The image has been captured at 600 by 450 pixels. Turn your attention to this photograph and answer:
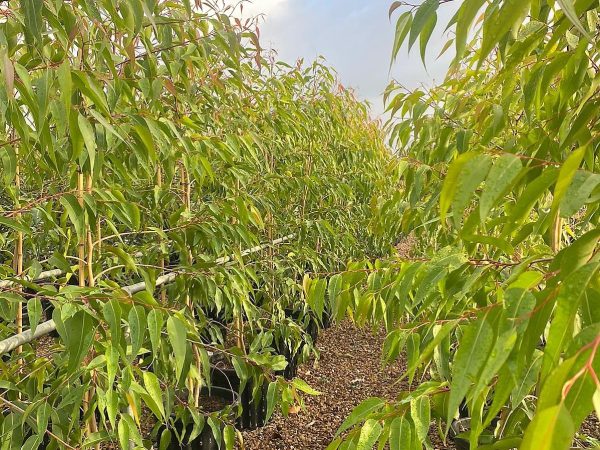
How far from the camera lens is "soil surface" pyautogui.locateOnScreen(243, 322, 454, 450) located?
2615 millimetres

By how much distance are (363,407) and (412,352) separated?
234 millimetres

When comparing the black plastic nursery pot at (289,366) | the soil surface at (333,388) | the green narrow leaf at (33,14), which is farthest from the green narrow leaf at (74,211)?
the black plastic nursery pot at (289,366)

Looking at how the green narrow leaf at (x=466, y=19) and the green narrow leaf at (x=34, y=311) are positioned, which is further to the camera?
the green narrow leaf at (x=34, y=311)

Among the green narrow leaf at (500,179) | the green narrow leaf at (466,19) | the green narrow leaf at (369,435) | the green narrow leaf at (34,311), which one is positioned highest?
the green narrow leaf at (466,19)

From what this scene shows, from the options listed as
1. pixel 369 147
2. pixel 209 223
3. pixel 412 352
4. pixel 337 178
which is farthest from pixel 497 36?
pixel 369 147

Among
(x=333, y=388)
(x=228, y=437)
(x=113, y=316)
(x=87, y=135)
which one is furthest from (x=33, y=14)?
(x=333, y=388)

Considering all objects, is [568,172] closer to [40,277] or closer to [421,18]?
[421,18]

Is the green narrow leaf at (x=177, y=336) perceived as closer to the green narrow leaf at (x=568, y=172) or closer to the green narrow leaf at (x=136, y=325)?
the green narrow leaf at (x=136, y=325)

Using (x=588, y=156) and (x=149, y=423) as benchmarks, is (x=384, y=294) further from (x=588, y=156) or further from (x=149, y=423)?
(x=149, y=423)

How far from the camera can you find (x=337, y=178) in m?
3.75

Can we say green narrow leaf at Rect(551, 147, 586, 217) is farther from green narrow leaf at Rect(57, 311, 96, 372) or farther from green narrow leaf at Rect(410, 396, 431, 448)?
green narrow leaf at Rect(57, 311, 96, 372)

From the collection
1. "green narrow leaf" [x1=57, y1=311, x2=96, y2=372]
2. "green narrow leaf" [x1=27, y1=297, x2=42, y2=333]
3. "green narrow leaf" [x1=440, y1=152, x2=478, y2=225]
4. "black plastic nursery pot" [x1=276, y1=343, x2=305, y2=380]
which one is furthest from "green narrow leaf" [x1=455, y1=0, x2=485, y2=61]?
"black plastic nursery pot" [x1=276, y1=343, x2=305, y2=380]

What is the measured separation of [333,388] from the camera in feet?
10.7

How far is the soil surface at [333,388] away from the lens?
262 cm
